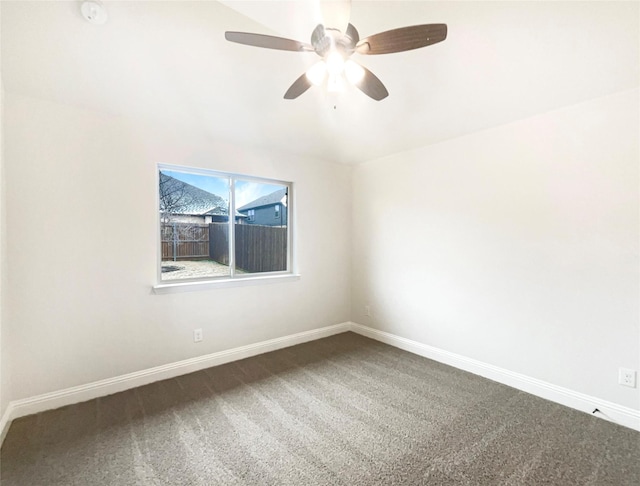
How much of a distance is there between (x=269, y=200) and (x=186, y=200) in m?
0.97

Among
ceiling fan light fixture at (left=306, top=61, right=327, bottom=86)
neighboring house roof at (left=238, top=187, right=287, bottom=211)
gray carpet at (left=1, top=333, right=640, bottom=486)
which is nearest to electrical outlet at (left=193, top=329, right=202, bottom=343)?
gray carpet at (left=1, top=333, right=640, bottom=486)

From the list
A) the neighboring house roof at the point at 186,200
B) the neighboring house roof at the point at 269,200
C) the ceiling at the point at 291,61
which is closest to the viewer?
the ceiling at the point at 291,61

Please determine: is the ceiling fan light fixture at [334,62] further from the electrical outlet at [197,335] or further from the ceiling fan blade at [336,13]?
the electrical outlet at [197,335]

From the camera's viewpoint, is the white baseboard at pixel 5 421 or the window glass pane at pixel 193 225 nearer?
the white baseboard at pixel 5 421

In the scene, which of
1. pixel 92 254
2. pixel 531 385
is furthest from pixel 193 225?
pixel 531 385

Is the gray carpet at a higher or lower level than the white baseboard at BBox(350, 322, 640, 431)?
lower

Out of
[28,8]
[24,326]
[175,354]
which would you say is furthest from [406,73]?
[24,326]

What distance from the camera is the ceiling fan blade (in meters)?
1.24

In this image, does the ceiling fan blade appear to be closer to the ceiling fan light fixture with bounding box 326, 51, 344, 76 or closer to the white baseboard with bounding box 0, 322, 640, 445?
the ceiling fan light fixture with bounding box 326, 51, 344, 76

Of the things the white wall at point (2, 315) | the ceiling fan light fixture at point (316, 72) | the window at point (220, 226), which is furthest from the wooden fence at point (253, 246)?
the ceiling fan light fixture at point (316, 72)

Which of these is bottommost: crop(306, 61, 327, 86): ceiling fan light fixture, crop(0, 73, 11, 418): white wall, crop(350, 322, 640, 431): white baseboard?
crop(350, 322, 640, 431): white baseboard

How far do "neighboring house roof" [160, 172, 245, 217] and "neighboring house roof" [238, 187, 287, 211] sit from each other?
0.35 m

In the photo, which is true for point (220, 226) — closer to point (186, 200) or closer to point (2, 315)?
point (186, 200)

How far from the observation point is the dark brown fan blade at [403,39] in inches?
52.5
